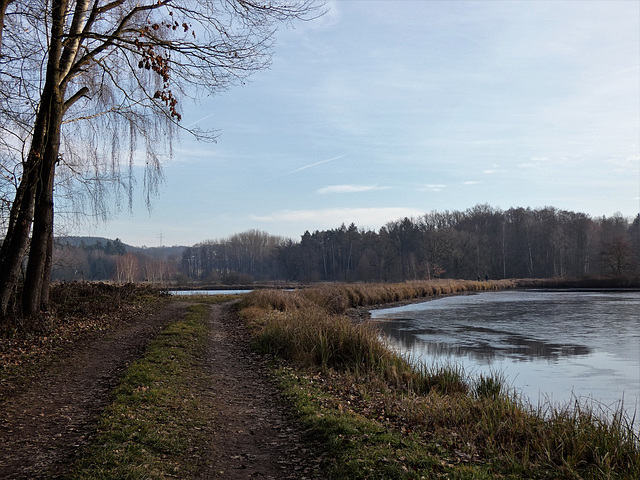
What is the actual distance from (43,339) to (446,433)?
8.03m

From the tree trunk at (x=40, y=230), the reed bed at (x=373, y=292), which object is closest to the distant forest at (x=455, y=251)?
the reed bed at (x=373, y=292)

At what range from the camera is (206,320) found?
16.4m

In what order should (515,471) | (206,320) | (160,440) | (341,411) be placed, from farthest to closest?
1. (206,320)
2. (341,411)
3. (160,440)
4. (515,471)

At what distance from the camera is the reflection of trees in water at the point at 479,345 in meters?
13.5

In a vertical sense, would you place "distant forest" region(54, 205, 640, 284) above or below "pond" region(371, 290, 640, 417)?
above

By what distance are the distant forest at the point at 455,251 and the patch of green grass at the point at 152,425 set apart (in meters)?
52.2

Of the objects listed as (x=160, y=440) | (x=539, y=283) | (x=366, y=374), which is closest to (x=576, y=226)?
(x=539, y=283)

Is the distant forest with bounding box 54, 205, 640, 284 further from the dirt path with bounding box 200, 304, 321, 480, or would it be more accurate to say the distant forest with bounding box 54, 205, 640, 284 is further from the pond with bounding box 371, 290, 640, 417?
the dirt path with bounding box 200, 304, 321, 480

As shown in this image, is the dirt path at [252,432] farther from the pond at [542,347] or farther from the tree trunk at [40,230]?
the tree trunk at [40,230]

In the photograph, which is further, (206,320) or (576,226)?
(576,226)

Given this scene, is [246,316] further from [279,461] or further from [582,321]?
[582,321]

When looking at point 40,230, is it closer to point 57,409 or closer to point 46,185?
point 46,185

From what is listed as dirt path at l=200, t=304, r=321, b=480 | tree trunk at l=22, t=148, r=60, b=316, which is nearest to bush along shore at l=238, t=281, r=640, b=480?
dirt path at l=200, t=304, r=321, b=480

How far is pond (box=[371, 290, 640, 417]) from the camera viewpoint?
31.4 feet
